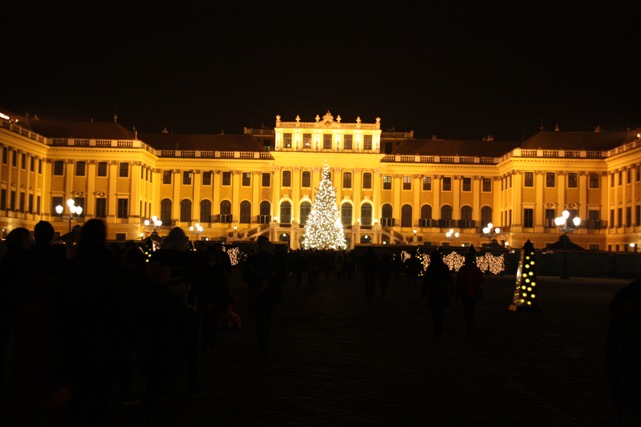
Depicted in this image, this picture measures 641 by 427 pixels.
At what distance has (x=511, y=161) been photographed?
271 ft

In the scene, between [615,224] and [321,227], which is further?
[615,224]

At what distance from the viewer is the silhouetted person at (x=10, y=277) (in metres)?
9.04

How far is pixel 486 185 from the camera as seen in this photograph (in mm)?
89125

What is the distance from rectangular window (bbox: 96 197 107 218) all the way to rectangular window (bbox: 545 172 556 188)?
3808 cm

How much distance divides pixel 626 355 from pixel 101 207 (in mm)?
79820

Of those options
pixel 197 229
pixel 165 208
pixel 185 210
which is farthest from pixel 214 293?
pixel 165 208

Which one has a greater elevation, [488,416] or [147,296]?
[147,296]

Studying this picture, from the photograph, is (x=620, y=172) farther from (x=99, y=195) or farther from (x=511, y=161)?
(x=99, y=195)

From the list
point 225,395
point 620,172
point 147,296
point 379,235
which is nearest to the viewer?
point 147,296

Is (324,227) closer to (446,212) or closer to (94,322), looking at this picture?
(446,212)

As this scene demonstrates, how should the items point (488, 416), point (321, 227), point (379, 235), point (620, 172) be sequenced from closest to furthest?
point (488, 416), point (321, 227), point (620, 172), point (379, 235)

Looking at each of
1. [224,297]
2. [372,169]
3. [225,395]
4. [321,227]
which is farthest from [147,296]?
[372,169]

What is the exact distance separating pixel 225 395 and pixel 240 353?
140 inches

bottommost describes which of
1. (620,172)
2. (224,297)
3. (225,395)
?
(225,395)
